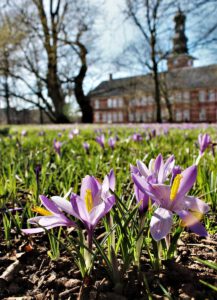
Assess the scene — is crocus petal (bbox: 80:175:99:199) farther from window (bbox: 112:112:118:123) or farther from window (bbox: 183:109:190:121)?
window (bbox: 112:112:118:123)

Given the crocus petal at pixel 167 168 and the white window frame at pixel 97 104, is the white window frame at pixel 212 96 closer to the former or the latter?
the white window frame at pixel 97 104

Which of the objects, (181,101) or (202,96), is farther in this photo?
(181,101)

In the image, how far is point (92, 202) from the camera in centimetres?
80

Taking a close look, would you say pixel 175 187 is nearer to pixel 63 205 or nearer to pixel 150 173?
pixel 150 173

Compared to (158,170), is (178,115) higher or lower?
lower

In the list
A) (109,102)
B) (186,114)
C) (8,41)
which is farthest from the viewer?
(109,102)

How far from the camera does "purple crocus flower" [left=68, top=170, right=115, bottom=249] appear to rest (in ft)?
2.45

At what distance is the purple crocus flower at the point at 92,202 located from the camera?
75cm

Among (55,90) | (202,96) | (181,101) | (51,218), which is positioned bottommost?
(51,218)

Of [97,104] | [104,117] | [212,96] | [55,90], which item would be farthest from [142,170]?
[97,104]

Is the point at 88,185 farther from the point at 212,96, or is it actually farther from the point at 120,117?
the point at 120,117

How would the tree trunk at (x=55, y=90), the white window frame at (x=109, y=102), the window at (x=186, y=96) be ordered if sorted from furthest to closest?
the white window frame at (x=109, y=102)
the window at (x=186, y=96)
the tree trunk at (x=55, y=90)

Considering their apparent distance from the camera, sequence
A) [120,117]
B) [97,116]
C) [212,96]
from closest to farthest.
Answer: [212,96]
[120,117]
[97,116]

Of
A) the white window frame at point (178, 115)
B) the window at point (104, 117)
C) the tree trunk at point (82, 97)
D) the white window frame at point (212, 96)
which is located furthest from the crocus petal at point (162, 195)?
the window at point (104, 117)
